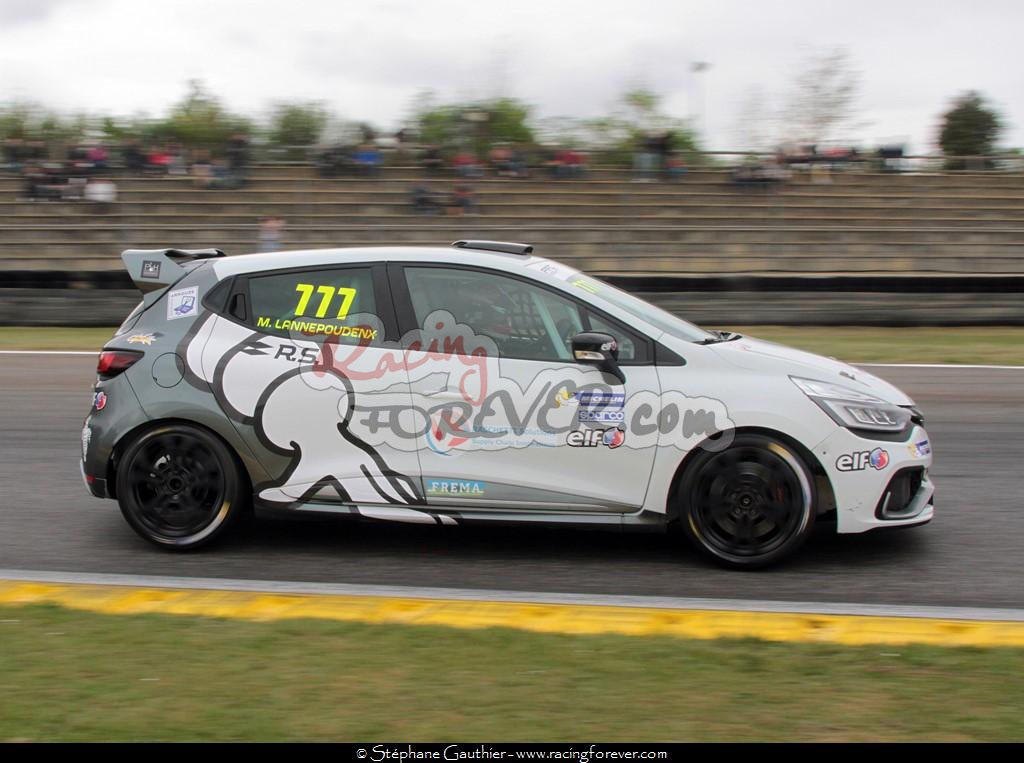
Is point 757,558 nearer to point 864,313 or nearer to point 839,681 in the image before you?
point 839,681

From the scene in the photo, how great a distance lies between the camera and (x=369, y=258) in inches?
237

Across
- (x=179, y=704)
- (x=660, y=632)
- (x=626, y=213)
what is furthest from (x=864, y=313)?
(x=179, y=704)

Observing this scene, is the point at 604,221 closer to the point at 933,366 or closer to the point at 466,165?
the point at 466,165

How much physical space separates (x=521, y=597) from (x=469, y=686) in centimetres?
134

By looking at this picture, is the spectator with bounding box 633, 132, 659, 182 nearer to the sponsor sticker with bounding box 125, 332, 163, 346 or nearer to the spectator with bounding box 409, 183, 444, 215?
the spectator with bounding box 409, 183, 444, 215

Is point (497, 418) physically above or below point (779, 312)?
below

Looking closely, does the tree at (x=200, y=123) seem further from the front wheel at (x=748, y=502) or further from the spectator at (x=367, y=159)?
the front wheel at (x=748, y=502)

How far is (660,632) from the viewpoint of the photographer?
15.0ft

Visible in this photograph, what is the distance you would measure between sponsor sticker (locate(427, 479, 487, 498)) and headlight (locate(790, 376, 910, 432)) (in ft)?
5.51

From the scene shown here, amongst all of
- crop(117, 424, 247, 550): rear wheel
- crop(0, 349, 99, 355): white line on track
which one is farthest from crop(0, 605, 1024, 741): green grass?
crop(0, 349, 99, 355): white line on track

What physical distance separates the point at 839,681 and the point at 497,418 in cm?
228

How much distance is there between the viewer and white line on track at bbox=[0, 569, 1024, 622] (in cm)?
497

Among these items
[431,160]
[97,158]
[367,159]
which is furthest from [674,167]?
[97,158]

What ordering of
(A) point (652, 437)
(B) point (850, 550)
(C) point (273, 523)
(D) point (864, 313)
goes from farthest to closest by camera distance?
(D) point (864, 313) < (C) point (273, 523) < (B) point (850, 550) < (A) point (652, 437)
